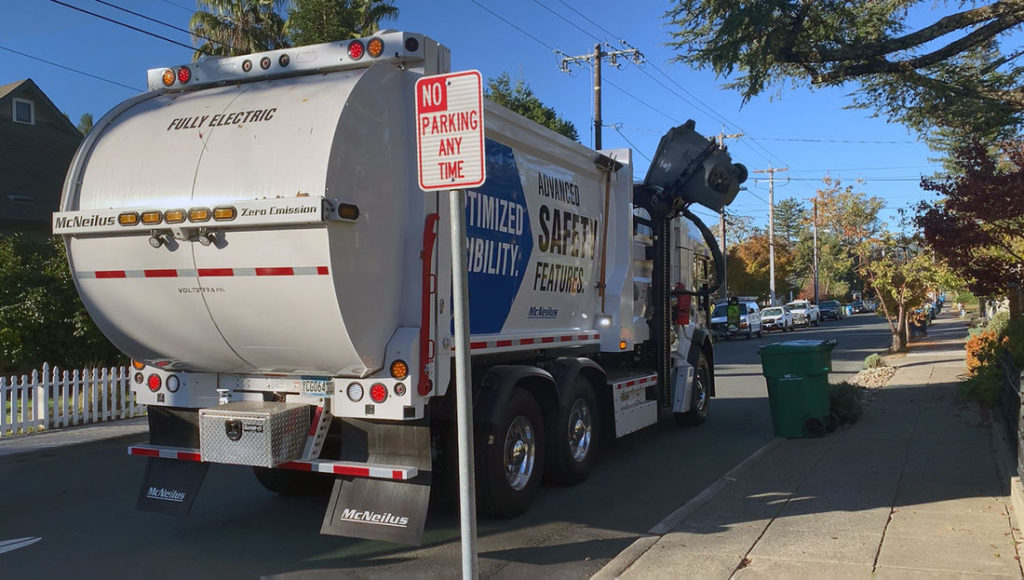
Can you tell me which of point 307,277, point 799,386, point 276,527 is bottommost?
point 276,527

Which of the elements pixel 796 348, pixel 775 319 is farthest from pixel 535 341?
pixel 775 319

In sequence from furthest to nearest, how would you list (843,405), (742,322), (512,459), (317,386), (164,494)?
(742,322) → (843,405) → (512,459) → (164,494) → (317,386)

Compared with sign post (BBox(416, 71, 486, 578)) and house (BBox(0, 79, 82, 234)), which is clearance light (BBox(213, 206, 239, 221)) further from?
house (BBox(0, 79, 82, 234))

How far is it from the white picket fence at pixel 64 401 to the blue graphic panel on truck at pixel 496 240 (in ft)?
20.4

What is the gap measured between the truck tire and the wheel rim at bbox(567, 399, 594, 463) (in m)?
0.68

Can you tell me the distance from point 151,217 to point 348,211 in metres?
1.39

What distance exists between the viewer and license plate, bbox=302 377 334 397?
18.2ft

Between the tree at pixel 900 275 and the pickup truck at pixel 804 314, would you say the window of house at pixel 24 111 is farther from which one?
the pickup truck at pixel 804 314

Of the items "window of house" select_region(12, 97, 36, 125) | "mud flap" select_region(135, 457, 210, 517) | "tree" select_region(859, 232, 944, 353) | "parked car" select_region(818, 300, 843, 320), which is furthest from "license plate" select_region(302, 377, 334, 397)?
"parked car" select_region(818, 300, 843, 320)

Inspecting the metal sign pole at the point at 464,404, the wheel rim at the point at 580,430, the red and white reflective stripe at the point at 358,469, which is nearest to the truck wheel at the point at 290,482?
the red and white reflective stripe at the point at 358,469

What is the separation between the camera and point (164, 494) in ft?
19.7

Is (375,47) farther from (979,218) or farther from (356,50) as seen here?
(979,218)

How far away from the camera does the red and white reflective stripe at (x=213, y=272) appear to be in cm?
500

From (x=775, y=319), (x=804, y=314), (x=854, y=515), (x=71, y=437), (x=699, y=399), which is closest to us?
(x=854, y=515)
